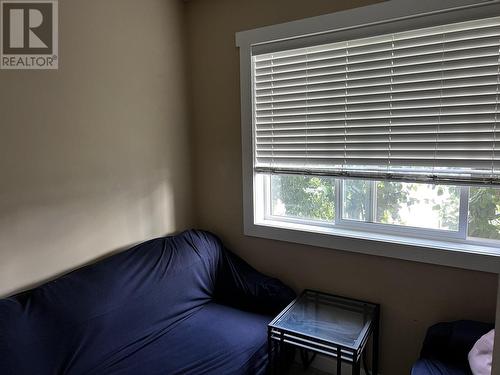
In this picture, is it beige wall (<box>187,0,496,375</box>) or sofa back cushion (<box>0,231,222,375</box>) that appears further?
beige wall (<box>187,0,496,375</box>)

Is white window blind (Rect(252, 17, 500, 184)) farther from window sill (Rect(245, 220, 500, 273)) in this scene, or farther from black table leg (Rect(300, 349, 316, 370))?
black table leg (Rect(300, 349, 316, 370))

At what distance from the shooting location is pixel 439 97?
1746 mm

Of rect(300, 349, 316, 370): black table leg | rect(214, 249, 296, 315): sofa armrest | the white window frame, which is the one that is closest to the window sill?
the white window frame

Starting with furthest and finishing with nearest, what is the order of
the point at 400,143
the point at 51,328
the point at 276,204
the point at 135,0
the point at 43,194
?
the point at 276,204 → the point at 135,0 → the point at 400,143 → the point at 43,194 → the point at 51,328

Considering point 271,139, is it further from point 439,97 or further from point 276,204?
point 439,97

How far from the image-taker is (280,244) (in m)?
2.33

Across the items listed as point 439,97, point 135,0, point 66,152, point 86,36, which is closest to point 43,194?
point 66,152

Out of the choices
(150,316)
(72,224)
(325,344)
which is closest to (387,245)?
(325,344)

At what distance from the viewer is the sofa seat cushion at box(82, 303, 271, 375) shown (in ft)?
5.38

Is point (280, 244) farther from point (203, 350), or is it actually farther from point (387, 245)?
point (203, 350)

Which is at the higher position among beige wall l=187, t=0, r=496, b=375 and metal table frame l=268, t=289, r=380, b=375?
beige wall l=187, t=0, r=496, b=375

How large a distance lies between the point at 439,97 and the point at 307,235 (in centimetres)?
106

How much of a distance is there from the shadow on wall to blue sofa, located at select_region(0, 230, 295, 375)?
113 millimetres

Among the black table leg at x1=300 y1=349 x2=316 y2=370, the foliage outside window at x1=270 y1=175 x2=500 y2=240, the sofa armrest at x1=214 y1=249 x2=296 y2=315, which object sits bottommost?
the black table leg at x1=300 y1=349 x2=316 y2=370
